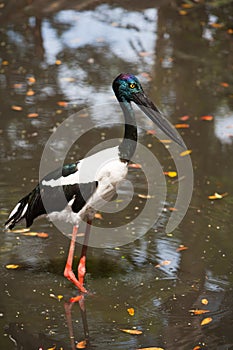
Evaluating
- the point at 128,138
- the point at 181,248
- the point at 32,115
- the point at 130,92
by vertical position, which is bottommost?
the point at 32,115

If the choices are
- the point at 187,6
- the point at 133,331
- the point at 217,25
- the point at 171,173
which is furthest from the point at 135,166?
the point at 187,6

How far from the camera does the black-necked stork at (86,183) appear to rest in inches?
216

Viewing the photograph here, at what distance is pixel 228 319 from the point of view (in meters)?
5.22

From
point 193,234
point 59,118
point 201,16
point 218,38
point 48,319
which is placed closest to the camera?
point 48,319

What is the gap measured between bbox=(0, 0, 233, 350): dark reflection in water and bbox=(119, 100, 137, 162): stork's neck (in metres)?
0.98

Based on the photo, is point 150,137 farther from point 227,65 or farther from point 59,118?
point 227,65

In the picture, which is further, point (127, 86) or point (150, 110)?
point (150, 110)

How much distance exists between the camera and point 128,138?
555cm

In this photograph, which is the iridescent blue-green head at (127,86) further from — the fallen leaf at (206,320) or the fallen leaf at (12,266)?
the fallen leaf at (206,320)

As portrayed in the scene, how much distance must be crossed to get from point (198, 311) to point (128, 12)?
293 inches

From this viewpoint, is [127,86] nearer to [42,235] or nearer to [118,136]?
[42,235]

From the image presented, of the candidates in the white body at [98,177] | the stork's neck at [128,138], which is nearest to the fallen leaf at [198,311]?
the white body at [98,177]

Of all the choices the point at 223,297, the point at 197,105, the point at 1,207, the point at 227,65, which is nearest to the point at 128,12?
the point at 227,65

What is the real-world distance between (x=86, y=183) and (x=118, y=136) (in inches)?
106
